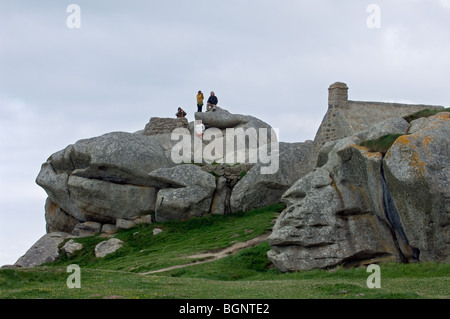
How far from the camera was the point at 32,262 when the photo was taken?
45.6 meters

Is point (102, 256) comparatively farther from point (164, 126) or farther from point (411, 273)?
point (411, 273)

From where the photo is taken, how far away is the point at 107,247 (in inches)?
1711

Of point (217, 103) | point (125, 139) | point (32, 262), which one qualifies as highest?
point (217, 103)

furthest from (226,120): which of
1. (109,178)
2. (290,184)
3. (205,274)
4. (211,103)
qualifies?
(205,274)

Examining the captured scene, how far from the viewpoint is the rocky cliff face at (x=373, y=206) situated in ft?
91.4

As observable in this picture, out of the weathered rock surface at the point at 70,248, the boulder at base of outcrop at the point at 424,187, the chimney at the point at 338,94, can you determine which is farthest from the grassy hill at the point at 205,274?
the chimney at the point at 338,94

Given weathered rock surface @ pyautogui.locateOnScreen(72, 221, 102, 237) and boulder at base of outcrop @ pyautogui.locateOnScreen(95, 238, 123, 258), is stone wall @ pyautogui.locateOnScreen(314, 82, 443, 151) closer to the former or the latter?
boulder at base of outcrop @ pyautogui.locateOnScreen(95, 238, 123, 258)

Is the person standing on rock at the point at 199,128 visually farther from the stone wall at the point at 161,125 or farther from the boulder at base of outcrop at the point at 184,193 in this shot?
the boulder at base of outcrop at the point at 184,193

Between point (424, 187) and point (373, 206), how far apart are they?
379 centimetres

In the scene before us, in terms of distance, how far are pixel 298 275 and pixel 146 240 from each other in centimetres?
1670

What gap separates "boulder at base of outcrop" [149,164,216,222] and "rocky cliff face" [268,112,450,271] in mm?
12569
